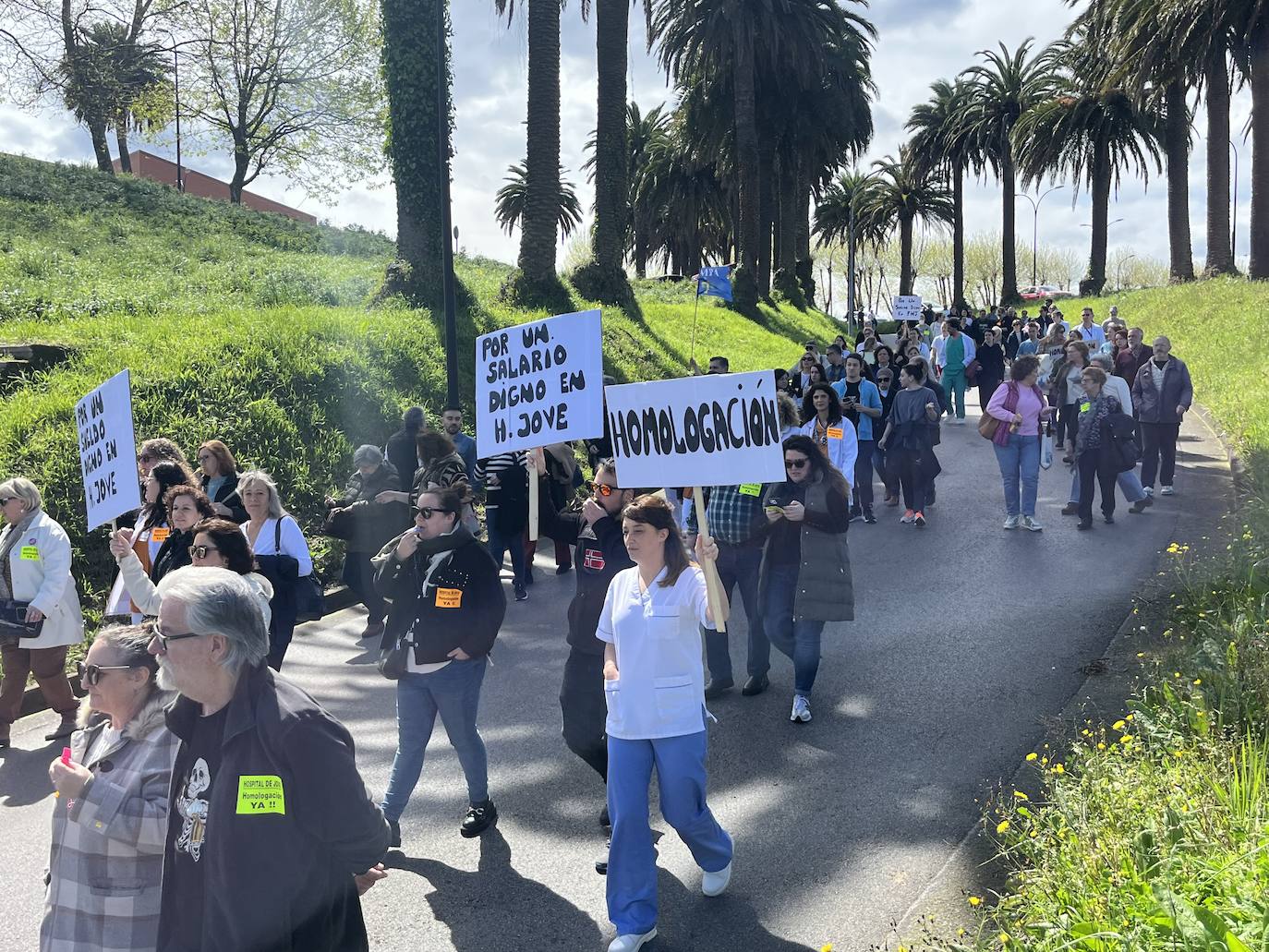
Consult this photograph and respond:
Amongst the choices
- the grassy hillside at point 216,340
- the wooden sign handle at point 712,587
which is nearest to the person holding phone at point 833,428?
the wooden sign handle at point 712,587

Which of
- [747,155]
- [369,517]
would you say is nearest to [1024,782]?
[369,517]

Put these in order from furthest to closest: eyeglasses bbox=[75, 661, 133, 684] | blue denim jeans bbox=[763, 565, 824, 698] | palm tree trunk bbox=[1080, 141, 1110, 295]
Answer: palm tree trunk bbox=[1080, 141, 1110, 295], blue denim jeans bbox=[763, 565, 824, 698], eyeglasses bbox=[75, 661, 133, 684]

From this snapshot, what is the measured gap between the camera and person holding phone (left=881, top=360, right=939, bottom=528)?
39.5 feet

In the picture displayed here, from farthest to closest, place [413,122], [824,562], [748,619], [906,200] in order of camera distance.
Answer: [906,200]
[413,122]
[748,619]
[824,562]

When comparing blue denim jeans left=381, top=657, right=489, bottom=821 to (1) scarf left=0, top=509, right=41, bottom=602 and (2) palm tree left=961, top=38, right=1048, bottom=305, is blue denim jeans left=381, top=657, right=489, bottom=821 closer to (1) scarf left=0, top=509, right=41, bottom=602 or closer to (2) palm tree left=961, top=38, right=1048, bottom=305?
(1) scarf left=0, top=509, right=41, bottom=602

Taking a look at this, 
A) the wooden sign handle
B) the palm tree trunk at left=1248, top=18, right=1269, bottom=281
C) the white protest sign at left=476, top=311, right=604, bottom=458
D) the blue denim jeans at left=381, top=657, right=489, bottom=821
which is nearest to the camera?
the wooden sign handle

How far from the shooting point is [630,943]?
4.21 meters

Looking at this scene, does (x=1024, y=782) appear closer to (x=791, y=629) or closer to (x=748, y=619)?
(x=791, y=629)

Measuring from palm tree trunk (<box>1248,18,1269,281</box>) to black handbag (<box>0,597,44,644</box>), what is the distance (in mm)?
30214

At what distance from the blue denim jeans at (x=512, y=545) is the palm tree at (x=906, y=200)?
192 feet

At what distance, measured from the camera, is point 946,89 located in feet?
203

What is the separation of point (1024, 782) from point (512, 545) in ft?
18.4

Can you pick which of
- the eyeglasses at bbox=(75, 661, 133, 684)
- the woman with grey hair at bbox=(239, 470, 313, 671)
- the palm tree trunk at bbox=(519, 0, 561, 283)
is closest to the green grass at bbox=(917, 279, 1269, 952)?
the eyeglasses at bbox=(75, 661, 133, 684)

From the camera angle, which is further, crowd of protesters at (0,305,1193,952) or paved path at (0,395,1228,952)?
paved path at (0,395,1228,952)
